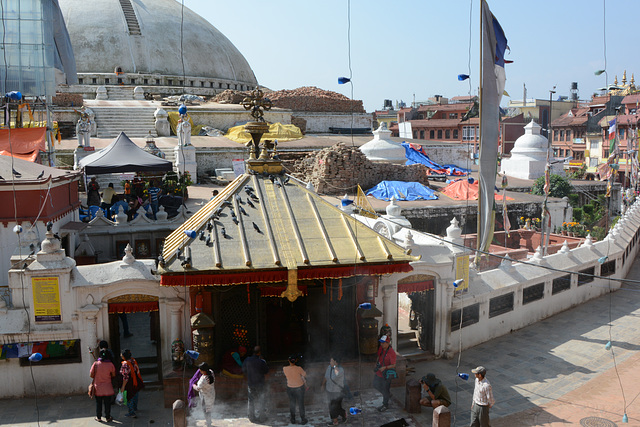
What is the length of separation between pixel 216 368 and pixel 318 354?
1743mm

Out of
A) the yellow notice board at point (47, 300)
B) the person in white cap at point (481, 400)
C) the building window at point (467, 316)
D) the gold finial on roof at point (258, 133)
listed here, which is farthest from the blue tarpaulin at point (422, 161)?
the yellow notice board at point (47, 300)

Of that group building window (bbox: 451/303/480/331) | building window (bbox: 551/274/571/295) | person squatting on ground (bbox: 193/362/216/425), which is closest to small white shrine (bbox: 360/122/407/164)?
building window (bbox: 551/274/571/295)

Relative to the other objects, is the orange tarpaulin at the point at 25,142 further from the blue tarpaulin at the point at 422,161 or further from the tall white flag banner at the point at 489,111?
the blue tarpaulin at the point at 422,161

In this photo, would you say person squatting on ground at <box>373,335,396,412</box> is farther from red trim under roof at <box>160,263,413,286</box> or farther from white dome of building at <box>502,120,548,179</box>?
white dome of building at <box>502,120,548,179</box>

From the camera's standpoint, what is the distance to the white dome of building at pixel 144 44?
1712 inches

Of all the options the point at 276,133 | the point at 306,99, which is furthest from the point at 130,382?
the point at 306,99

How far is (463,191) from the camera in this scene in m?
25.4

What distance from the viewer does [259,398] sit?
27.7ft

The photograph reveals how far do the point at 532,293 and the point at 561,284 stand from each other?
5.14 ft

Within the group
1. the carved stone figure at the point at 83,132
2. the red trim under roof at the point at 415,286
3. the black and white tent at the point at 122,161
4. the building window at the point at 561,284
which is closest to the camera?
the red trim under roof at the point at 415,286

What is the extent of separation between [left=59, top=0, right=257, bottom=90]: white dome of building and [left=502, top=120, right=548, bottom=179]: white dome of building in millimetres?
24844

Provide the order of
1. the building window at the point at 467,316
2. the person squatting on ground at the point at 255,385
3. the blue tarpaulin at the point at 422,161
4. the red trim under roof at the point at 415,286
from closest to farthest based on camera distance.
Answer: the person squatting on ground at the point at 255,385
the red trim under roof at the point at 415,286
the building window at the point at 467,316
the blue tarpaulin at the point at 422,161

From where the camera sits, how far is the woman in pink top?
8531mm

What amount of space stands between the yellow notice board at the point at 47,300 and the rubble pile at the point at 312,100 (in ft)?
105
